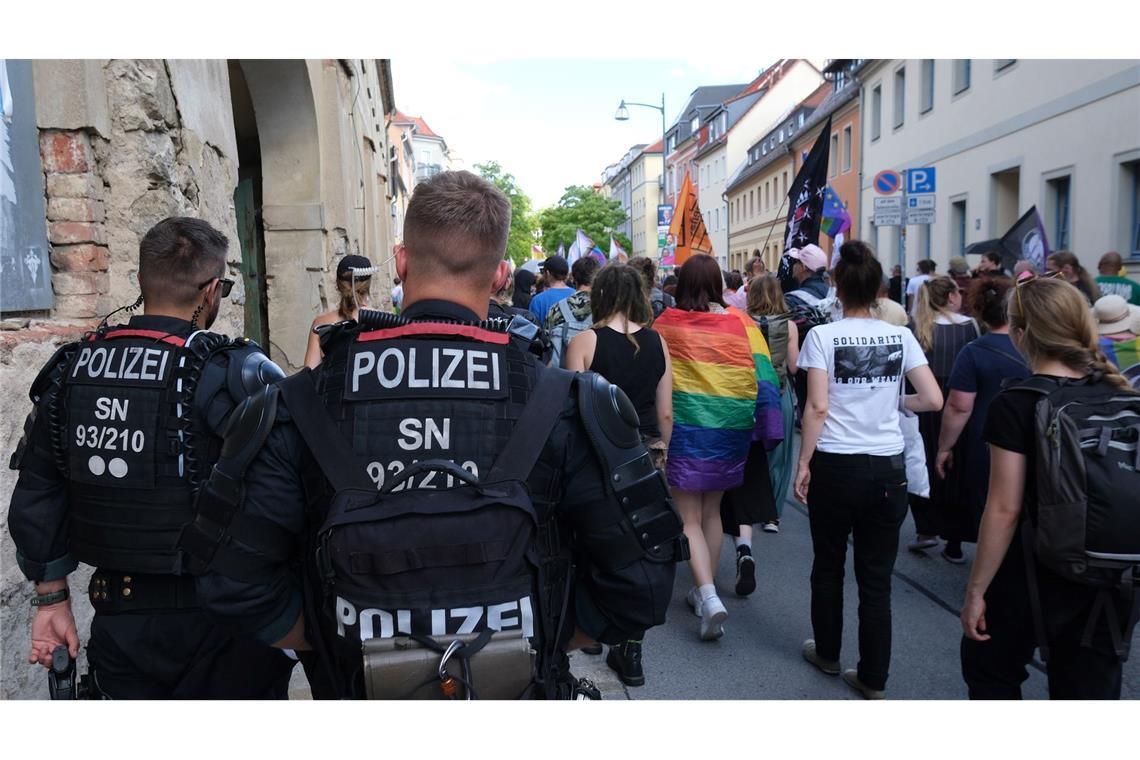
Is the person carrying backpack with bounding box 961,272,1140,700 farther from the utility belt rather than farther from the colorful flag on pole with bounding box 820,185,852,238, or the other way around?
the colorful flag on pole with bounding box 820,185,852,238

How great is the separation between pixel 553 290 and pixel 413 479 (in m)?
6.02

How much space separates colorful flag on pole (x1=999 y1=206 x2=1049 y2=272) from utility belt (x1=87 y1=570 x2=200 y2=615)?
919 centimetres

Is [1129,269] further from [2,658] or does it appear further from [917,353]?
[2,658]

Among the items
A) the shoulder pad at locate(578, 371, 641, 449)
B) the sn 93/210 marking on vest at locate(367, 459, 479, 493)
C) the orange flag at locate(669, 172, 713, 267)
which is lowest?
the sn 93/210 marking on vest at locate(367, 459, 479, 493)

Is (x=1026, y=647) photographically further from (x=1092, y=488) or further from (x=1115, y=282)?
(x=1115, y=282)

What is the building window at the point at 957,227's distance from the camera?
21.1 m

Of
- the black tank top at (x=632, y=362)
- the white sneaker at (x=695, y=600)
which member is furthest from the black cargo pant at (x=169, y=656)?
the white sneaker at (x=695, y=600)

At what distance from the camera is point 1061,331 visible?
2.82 meters

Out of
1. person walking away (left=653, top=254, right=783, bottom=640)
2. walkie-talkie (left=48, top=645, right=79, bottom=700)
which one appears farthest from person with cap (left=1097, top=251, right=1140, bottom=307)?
walkie-talkie (left=48, top=645, right=79, bottom=700)

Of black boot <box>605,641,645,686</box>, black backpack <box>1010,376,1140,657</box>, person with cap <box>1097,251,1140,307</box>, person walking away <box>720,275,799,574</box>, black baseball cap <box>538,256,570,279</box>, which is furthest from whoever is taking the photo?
black baseball cap <box>538,256,570,279</box>

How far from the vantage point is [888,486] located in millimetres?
3945

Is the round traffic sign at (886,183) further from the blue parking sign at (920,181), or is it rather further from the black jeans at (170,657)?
the black jeans at (170,657)

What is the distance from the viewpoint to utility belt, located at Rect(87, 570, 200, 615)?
2480mm

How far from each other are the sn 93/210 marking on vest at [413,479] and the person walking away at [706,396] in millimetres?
3216
